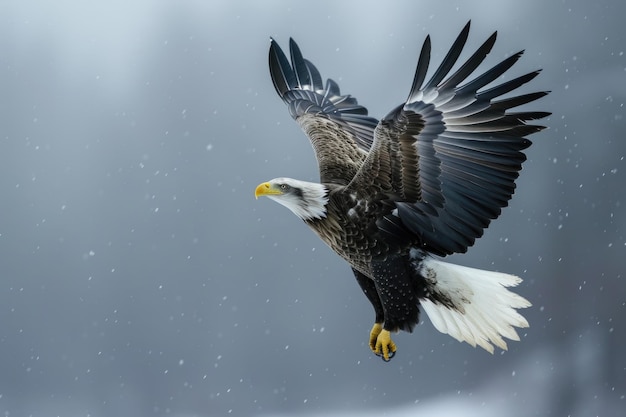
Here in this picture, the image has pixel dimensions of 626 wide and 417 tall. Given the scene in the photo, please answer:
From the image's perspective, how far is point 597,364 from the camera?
7102 mm

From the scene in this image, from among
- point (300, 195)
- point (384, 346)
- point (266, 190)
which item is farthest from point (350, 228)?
point (384, 346)

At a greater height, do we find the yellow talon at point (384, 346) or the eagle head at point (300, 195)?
the eagle head at point (300, 195)

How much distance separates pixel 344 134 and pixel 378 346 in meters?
0.86

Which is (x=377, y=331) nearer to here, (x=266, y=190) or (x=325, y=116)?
(x=266, y=190)

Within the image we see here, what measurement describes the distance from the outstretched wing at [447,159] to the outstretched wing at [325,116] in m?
0.32

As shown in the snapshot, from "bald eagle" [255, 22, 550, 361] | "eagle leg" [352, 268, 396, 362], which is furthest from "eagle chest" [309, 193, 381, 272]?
"eagle leg" [352, 268, 396, 362]

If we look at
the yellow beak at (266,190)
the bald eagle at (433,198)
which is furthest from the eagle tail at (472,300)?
the yellow beak at (266,190)

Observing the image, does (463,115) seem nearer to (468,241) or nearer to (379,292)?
(468,241)

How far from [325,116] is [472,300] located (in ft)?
3.27

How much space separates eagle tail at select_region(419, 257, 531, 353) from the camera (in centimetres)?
265

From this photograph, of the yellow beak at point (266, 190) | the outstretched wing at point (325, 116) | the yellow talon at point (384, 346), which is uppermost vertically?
the outstretched wing at point (325, 116)

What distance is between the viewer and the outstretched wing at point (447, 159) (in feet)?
7.77

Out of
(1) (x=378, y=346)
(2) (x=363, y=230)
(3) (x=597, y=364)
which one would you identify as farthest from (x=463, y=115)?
(3) (x=597, y=364)

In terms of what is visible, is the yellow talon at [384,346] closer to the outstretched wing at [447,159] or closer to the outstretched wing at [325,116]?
the outstretched wing at [447,159]
